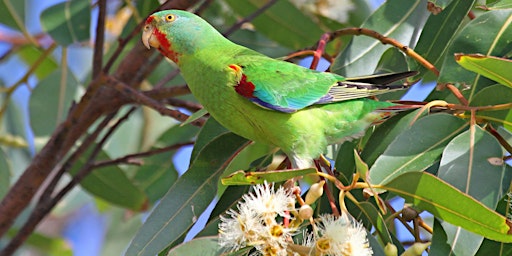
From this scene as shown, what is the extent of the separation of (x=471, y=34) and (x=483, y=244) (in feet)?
1.88

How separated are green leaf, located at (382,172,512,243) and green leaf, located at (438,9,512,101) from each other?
1.42ft

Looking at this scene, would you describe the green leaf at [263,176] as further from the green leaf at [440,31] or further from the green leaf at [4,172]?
the green leaf at [4,172]

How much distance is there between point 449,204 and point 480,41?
59cm

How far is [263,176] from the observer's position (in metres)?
1.76

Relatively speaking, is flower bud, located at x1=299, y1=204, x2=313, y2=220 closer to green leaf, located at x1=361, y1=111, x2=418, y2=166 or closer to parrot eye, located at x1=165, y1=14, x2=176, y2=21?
green leaf, located at x1=361, y1=111, x2=418, y2=166

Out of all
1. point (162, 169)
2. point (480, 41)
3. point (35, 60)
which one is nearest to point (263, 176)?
point (480, 41)

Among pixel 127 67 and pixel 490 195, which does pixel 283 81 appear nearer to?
pixel 490 195

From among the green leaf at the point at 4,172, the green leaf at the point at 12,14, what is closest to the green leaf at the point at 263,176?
the green leaf at the point at 4,172

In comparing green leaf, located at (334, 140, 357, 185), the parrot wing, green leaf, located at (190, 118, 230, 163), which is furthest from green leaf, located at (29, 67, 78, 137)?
green leaf, located at (334, 140, 357, 185)

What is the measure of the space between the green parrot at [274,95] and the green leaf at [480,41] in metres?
0.11

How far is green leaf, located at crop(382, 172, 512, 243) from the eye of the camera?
1.69m

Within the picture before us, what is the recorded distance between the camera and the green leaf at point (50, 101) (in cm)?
346

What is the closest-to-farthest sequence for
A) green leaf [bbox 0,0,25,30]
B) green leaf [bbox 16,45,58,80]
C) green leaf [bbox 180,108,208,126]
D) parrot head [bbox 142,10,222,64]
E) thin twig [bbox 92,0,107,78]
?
green leaf [bbox 180,108,208,126] < parrot head [bbox 142,10,222,64] < thin twig [bbox 92,0,107,78] < green leaf [bbox 0,0,25,30] < green leaf [bbox 16,45,58,80]

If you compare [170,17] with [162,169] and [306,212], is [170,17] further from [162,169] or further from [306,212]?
[162,169]
